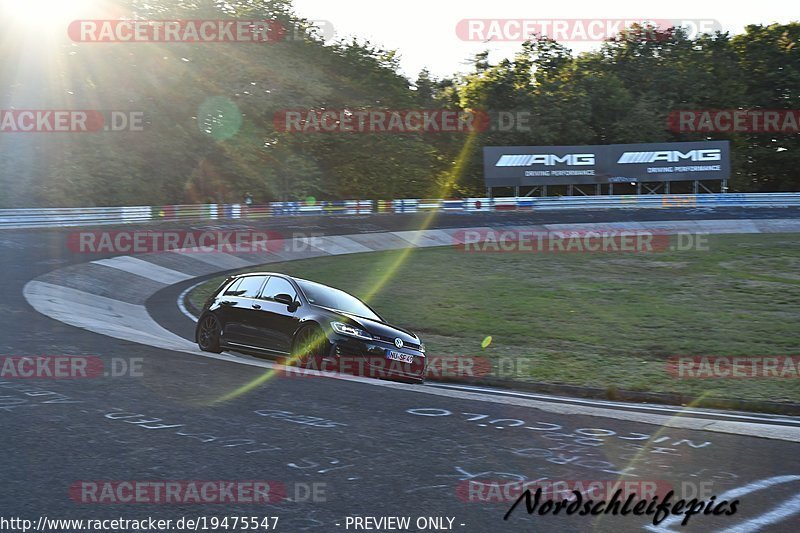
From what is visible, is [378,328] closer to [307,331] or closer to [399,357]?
[399,357]

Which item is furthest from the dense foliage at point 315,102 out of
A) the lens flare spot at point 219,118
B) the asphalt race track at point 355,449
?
the asphalt race track at point 355,449

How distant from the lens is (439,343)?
16.4 m

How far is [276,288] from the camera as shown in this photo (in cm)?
1271

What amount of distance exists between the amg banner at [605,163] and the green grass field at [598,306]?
20.3 metres

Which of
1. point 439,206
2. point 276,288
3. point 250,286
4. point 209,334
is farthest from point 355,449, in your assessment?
point 439,206

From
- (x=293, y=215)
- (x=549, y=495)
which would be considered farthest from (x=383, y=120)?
(x=549, y=495)

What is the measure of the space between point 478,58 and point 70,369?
67.8m


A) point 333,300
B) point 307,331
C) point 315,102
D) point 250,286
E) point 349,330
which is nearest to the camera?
point 349,330

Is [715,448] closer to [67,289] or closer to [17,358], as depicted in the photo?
[17,358]

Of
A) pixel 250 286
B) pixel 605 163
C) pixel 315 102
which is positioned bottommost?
pixel 250 286

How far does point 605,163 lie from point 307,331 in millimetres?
46074

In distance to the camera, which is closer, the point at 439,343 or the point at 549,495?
the point at 549,495

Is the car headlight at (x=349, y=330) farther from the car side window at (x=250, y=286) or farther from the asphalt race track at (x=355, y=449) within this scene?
the car side window at (x=250, y=286)

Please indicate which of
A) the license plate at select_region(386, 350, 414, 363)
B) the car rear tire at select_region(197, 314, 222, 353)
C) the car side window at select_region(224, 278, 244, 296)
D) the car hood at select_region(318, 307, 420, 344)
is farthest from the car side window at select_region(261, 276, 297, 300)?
the license plate at select_region(386, 350, 414, 363)
